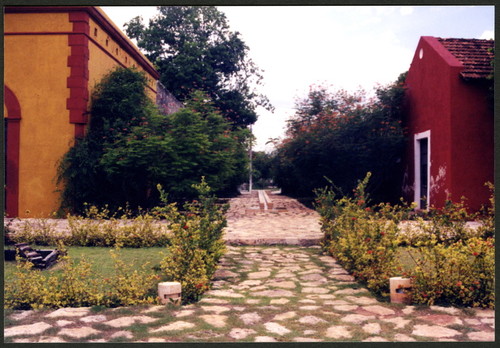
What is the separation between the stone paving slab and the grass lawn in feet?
4.23

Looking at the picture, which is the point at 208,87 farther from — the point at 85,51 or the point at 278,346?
the point at 278,346

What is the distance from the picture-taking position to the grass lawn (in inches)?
219

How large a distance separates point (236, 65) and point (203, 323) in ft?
60.8

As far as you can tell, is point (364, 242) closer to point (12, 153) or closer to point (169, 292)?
point (169, 292)

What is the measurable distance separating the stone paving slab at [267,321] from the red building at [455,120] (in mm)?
6328

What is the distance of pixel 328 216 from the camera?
7766 millimetres

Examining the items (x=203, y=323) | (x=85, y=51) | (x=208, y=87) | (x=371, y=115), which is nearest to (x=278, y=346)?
(x=203, y=323)

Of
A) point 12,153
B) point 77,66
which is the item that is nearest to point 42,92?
point 77,66

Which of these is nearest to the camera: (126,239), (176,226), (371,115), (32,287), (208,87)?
(32,287)

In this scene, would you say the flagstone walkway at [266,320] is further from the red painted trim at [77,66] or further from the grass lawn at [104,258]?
the red painted trim at [77,66]

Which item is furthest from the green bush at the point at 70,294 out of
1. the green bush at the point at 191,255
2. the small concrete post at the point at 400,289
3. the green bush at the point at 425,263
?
the green bush at the point at 425,263

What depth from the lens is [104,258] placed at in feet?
21.1

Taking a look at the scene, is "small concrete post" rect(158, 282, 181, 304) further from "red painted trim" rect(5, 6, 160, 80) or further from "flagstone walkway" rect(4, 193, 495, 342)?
"red painted trim" rect(5, 6, 160, 80)

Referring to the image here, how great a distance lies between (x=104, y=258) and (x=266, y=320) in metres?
3.53
